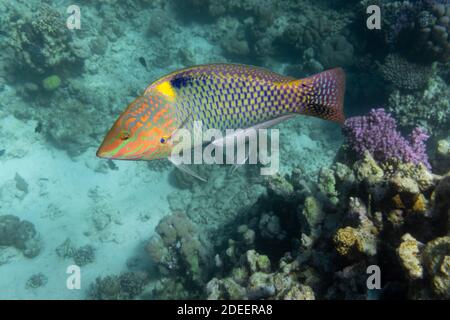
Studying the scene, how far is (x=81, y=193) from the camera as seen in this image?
30.6 ft

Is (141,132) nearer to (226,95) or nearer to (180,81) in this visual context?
(180,81)

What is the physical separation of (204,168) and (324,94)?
5.71m

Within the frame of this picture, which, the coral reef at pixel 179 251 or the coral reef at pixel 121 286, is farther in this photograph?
the coral reef at pixel 121 286

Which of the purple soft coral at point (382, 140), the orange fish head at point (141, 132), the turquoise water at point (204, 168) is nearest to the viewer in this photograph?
the orange fish head at point (141, 132)

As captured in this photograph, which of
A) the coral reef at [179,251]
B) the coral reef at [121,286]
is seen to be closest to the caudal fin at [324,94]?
the coral reef at [179,251]

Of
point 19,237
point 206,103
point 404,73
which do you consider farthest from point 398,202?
point 19,237

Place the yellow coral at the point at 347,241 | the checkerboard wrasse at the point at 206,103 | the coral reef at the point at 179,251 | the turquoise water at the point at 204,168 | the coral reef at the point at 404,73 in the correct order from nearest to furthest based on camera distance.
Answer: the checkerboard wrasse at the point at 206,103
the yellow coral at the point at 347,241
the turquoise water at the point at 204,168
the coral reef at the point at 179,251
the coral reef at the point at 404,73

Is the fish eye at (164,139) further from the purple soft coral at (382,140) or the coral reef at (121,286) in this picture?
the coral reef at (121,286)

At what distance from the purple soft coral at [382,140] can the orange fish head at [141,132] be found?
114 inches

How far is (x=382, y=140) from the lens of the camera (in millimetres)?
4520

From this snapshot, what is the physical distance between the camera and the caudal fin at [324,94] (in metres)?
3.04
